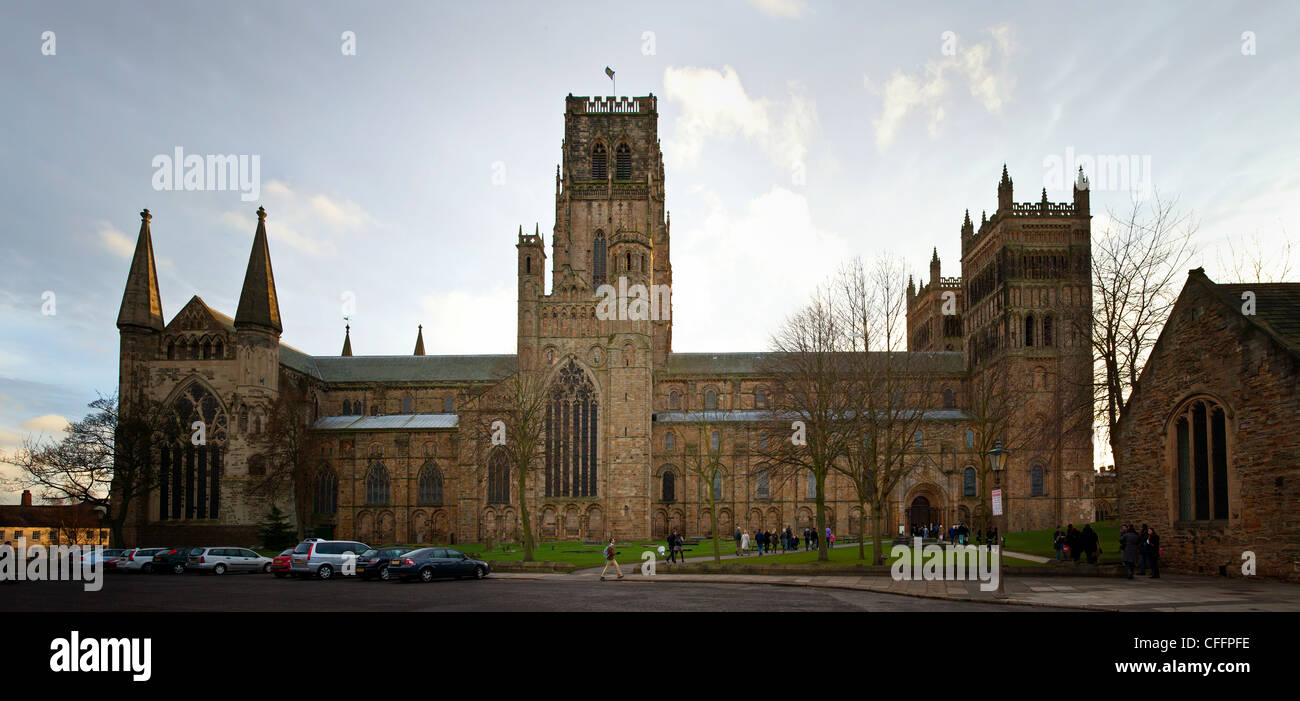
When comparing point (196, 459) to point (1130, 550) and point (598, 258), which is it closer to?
point (598, 258)

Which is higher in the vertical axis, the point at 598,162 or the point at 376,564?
the point at 598,162

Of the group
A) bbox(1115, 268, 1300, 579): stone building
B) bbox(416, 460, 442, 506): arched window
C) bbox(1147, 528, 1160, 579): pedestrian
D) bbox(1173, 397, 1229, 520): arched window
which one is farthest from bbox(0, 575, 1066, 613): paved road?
bbox(416, 460, 442, 506): arched window

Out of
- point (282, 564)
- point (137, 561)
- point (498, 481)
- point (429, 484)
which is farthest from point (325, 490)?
point (282, 564)

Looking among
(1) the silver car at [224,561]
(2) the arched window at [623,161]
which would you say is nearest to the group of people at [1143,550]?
(1) the silver car at [224,561]

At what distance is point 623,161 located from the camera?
82.1 m

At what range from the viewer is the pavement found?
18922 millimetres

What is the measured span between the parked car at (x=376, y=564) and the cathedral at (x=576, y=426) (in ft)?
78.1

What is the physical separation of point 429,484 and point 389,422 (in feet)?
24.7

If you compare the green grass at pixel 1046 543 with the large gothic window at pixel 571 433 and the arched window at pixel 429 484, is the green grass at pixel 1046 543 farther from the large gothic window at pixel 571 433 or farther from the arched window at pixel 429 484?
the arched window at pixel 429 484

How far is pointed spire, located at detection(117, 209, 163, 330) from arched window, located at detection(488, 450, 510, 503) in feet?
88.5

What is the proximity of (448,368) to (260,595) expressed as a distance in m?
55.9
